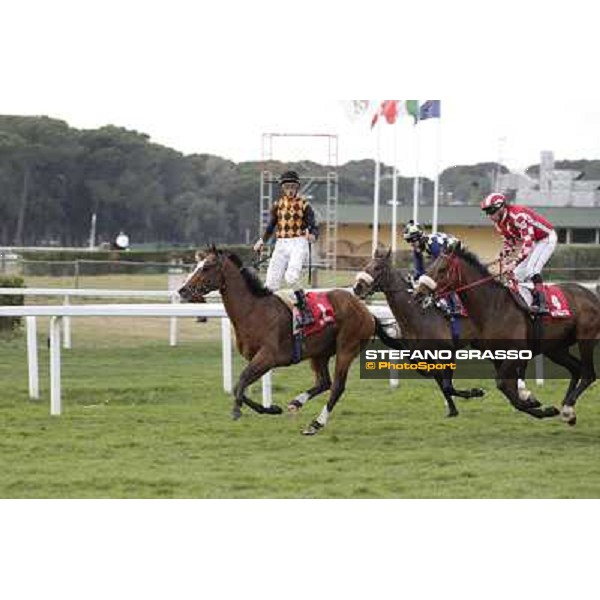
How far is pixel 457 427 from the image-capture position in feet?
35.7

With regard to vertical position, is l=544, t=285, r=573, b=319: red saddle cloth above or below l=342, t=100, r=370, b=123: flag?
below

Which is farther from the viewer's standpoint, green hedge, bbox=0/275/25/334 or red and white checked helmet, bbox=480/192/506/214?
green hedge, bbox=0/275/25/334

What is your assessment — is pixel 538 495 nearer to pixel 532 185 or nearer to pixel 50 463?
pixel 50 463

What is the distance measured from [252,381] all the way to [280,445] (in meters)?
0.82

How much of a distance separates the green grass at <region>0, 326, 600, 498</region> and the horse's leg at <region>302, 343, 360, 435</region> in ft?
0.34

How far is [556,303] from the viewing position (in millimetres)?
11102

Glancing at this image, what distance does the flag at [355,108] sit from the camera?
34.0 m

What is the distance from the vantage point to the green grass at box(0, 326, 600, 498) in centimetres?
798

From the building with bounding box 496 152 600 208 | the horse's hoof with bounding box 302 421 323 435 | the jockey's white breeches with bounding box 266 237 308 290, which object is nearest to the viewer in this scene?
the horse's hoof with bounding box 302 421 323 435

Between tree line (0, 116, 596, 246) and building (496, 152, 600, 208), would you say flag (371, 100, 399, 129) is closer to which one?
building (496, 152, 600, 208)

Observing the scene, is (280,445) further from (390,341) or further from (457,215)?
(457,215)

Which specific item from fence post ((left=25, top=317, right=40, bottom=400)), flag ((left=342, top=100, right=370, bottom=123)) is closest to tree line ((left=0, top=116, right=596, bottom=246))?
flag ((left=342, top=100, right=370, bottom=123))

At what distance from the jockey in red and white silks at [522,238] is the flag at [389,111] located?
73.8 ft

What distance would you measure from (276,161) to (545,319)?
19.6 metres
